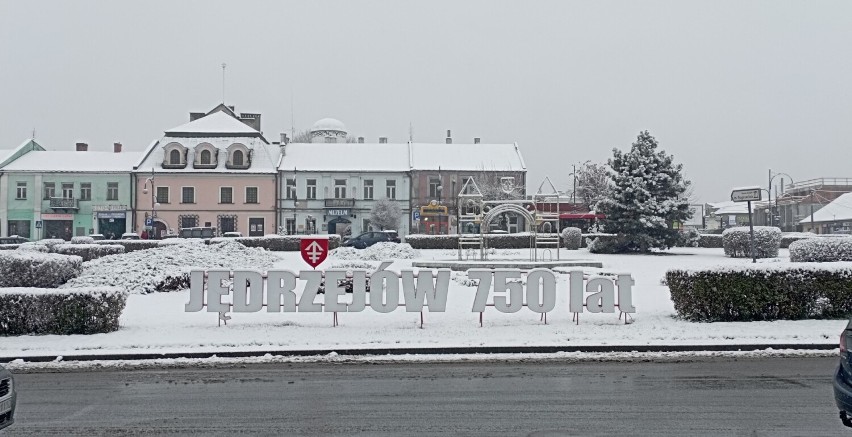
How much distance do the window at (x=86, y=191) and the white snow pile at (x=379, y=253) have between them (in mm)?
31672

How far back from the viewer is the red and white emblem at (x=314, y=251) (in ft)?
48.4

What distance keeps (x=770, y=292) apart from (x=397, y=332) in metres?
7.25

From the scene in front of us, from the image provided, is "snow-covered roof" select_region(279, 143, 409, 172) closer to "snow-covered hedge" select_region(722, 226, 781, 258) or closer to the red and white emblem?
"snow-covered hedge" select_region(722, 226, 781, 258)

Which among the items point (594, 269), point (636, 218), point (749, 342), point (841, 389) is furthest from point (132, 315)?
point (636, 218)

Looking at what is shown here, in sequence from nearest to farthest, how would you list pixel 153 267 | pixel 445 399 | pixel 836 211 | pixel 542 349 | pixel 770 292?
pixel 445 399 < pixel 542 349 < pixel 770 292 < pixel 153 267 < pixel 836 211

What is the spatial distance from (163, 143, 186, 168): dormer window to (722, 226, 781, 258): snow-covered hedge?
42.0 meters

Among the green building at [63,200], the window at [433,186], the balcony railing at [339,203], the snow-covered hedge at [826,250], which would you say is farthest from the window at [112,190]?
the snow-covered hedge at [826,250]

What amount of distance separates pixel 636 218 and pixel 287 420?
3384 centimetres

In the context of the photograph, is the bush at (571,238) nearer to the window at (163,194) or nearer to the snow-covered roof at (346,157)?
the snow-covered roof at (346,157)

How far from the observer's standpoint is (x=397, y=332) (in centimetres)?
1309

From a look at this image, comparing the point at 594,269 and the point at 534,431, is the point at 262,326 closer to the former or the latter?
the point at 534,431

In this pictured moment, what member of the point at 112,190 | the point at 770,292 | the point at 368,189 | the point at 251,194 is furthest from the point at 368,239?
the point at 770,292

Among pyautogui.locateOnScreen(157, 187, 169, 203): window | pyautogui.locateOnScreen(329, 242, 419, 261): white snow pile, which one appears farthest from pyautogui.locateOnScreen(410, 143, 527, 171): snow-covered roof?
pyautogui.locateOnScreen(329, 242, 419, 261): white snow pile

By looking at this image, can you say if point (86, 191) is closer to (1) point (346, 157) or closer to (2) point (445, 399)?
(1) point (346, 157)
